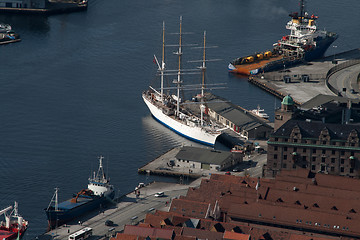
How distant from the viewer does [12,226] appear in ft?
527

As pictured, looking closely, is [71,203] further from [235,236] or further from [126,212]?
[235,236]

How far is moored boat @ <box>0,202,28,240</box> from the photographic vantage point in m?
158

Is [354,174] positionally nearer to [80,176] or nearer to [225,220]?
[225,220]

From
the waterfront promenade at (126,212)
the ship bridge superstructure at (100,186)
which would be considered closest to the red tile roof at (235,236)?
the waterfront promenade at (126,212)

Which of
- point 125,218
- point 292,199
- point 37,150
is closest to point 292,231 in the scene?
point 292,199

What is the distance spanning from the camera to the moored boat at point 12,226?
158 m

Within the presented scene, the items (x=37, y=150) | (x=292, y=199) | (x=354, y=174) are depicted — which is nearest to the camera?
(x=292, y=199)

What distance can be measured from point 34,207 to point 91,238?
51.4 feet

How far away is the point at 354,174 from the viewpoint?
181 metres

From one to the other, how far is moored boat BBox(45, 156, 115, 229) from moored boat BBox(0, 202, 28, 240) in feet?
17.6

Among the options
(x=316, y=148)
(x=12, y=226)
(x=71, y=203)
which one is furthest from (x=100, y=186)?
(x=316, y=148)

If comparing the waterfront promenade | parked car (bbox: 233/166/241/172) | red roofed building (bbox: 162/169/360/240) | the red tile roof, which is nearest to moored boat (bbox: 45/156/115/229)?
the waterfront promenade

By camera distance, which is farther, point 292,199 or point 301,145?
point 301,145

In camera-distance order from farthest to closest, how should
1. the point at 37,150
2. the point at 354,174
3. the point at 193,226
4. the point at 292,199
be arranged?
the point at 37,150
the point at 354,174
the point at 292,199
the point at 193,226
